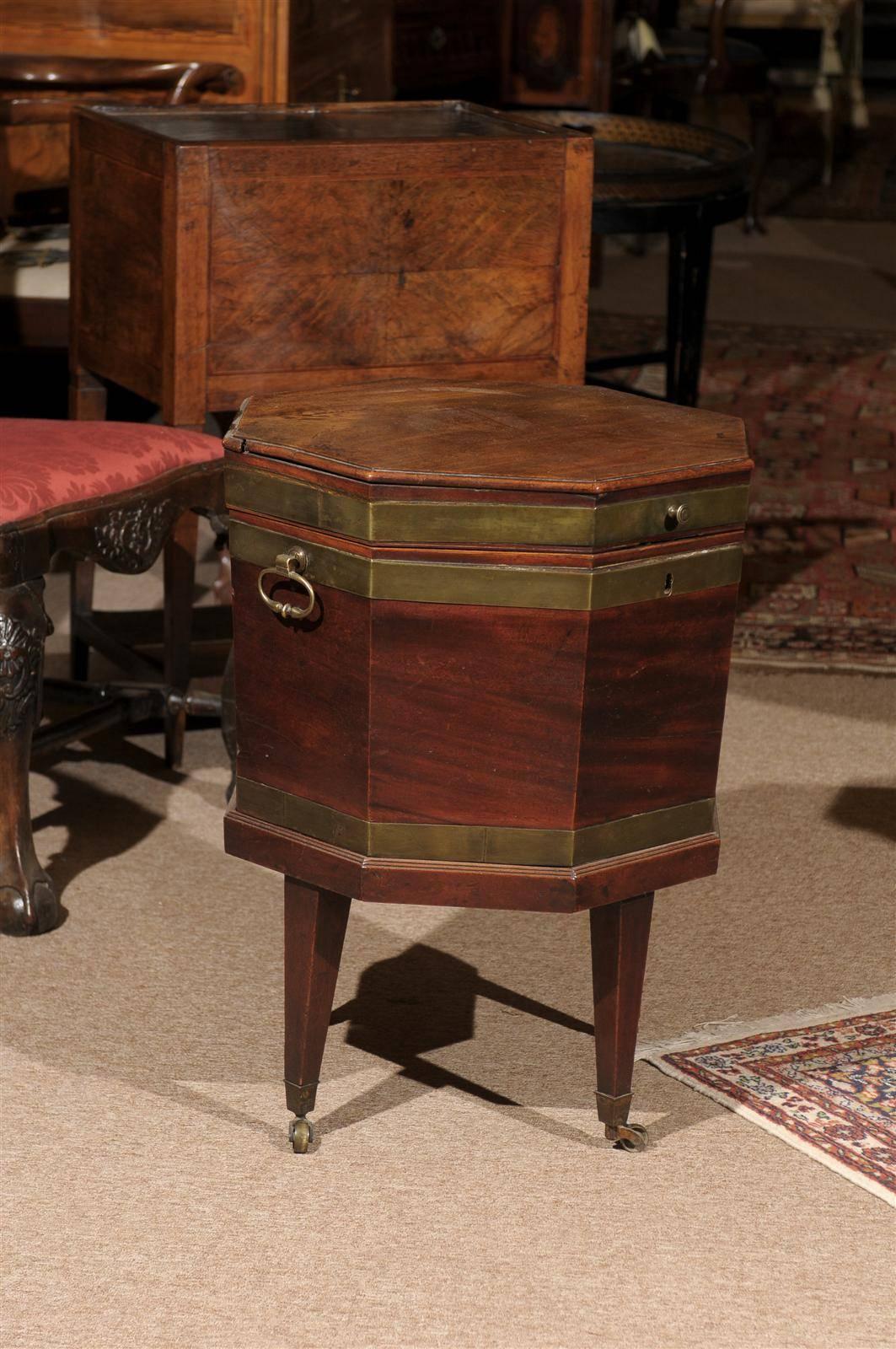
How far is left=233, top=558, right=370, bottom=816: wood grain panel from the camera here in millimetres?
2068

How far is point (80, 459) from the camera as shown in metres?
2.83

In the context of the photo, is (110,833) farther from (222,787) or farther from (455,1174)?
(455,1174)

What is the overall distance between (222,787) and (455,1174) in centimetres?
127

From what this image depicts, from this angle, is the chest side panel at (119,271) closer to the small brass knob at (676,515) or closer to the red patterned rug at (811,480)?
the small brass knob at (676,515)

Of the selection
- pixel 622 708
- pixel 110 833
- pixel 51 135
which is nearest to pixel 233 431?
pixel 622 708

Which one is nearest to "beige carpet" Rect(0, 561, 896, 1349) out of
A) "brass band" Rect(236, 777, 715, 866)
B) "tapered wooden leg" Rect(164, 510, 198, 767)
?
"tapered wooden leg" Rect(164, 510, 198, 767)

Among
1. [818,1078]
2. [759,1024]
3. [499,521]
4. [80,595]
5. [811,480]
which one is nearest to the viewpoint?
[499,521]

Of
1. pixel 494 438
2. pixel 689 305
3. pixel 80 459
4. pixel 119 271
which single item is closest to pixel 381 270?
pixel 119 271

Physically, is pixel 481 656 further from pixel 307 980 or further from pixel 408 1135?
pixel 408 1135

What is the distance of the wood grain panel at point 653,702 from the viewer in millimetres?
2051

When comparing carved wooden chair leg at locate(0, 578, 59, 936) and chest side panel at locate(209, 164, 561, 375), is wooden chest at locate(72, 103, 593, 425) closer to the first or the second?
chest side panel at locate(209, 164, 561, 375)

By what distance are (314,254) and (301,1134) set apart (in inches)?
56.5

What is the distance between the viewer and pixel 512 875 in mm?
2092

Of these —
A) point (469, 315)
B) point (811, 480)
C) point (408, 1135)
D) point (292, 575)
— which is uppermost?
point (469, 315)
